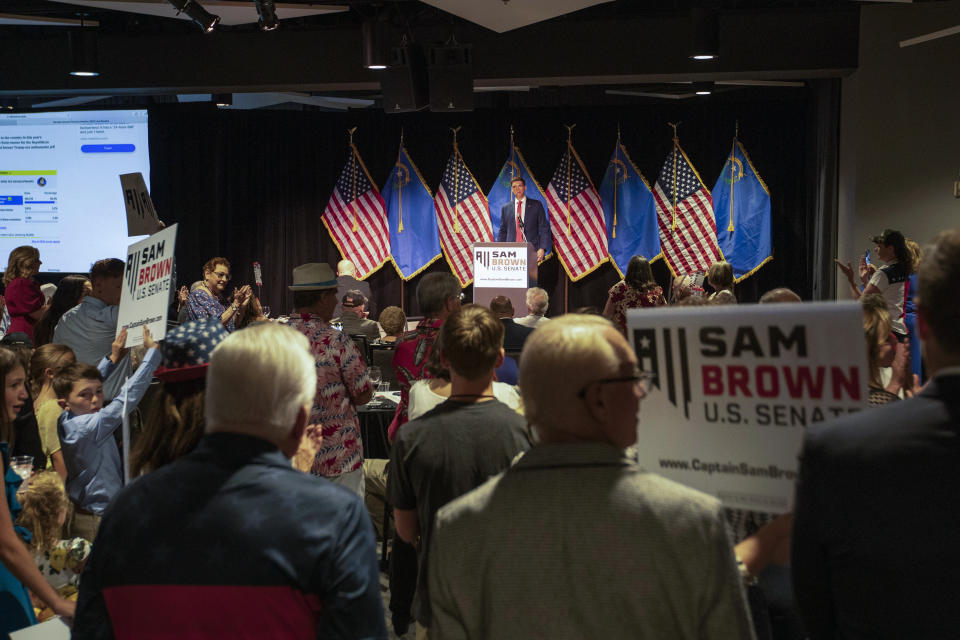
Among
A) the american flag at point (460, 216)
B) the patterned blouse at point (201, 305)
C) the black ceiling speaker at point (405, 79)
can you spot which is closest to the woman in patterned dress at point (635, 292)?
the black ceiling speaker at point (405, 79)

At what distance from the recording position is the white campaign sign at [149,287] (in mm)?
3446

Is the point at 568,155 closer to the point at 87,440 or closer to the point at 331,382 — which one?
the point at 331,382

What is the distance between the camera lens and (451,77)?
29.6ft

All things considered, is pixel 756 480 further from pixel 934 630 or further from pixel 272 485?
pixel 272 485

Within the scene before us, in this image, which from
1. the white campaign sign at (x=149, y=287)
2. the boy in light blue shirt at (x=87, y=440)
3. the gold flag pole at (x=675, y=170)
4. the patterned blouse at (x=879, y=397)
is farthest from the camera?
the gold flag pole at (x=675, y=170)

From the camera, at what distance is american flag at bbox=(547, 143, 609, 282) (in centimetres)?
1248

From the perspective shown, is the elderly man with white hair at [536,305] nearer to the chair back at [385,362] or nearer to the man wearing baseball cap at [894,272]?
the chair back at [385,362]

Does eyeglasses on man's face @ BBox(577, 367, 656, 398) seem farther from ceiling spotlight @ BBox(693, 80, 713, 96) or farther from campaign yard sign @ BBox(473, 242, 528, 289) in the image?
ceiling spotlight @ BBox(693, 80, 713, 96)

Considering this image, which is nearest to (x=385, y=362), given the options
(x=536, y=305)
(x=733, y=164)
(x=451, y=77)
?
(x=536, y=305)

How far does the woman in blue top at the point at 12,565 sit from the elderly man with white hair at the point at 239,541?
739 millimetres

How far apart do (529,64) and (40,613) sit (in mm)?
7819

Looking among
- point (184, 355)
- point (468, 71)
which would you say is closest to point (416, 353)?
point (184, 355)

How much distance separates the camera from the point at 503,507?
1.51m

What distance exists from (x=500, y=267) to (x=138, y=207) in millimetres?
5432
